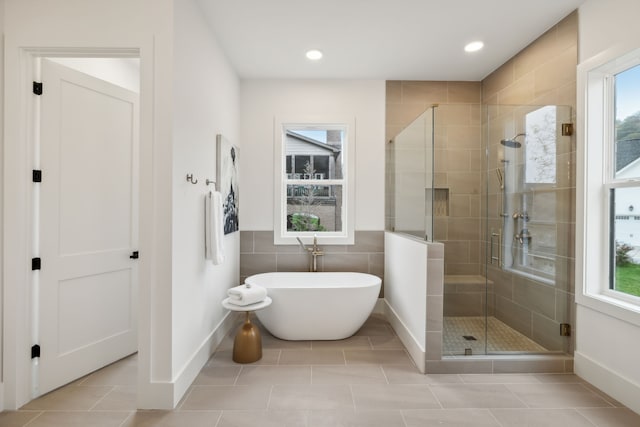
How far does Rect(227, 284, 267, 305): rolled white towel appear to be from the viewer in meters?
2.73

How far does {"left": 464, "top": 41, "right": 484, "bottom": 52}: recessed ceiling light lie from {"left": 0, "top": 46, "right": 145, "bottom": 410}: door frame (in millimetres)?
2681

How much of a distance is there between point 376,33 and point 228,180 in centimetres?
186

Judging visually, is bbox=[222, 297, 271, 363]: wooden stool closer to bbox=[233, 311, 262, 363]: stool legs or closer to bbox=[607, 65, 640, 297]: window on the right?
bbox=[233, 311, 262, 363]: stool legs

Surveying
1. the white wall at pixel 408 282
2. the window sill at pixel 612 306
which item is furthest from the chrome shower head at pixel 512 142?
the window sill at pixel 612 306

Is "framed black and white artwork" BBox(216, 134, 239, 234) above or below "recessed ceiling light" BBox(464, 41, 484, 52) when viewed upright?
below

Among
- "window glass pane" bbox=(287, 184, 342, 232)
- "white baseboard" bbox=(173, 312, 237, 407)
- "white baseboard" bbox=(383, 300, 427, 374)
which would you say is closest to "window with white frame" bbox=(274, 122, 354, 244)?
"window glass pane" bbox=(287, 184, 342, 232)

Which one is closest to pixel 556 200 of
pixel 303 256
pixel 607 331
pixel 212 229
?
pixel 607 331

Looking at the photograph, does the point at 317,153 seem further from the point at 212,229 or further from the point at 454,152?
the point at 212,229

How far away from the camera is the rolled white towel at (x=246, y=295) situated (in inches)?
107

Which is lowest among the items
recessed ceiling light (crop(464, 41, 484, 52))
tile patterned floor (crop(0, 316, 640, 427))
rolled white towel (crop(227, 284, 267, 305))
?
tile patterned floor (crop(0, 316, 640, 427))

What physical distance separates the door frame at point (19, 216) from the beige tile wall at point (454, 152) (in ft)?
7.25

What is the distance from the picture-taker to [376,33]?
2893mm

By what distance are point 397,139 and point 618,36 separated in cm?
186

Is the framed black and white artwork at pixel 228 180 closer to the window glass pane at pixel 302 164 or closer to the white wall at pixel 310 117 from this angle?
the white wall at pixel 310 117
